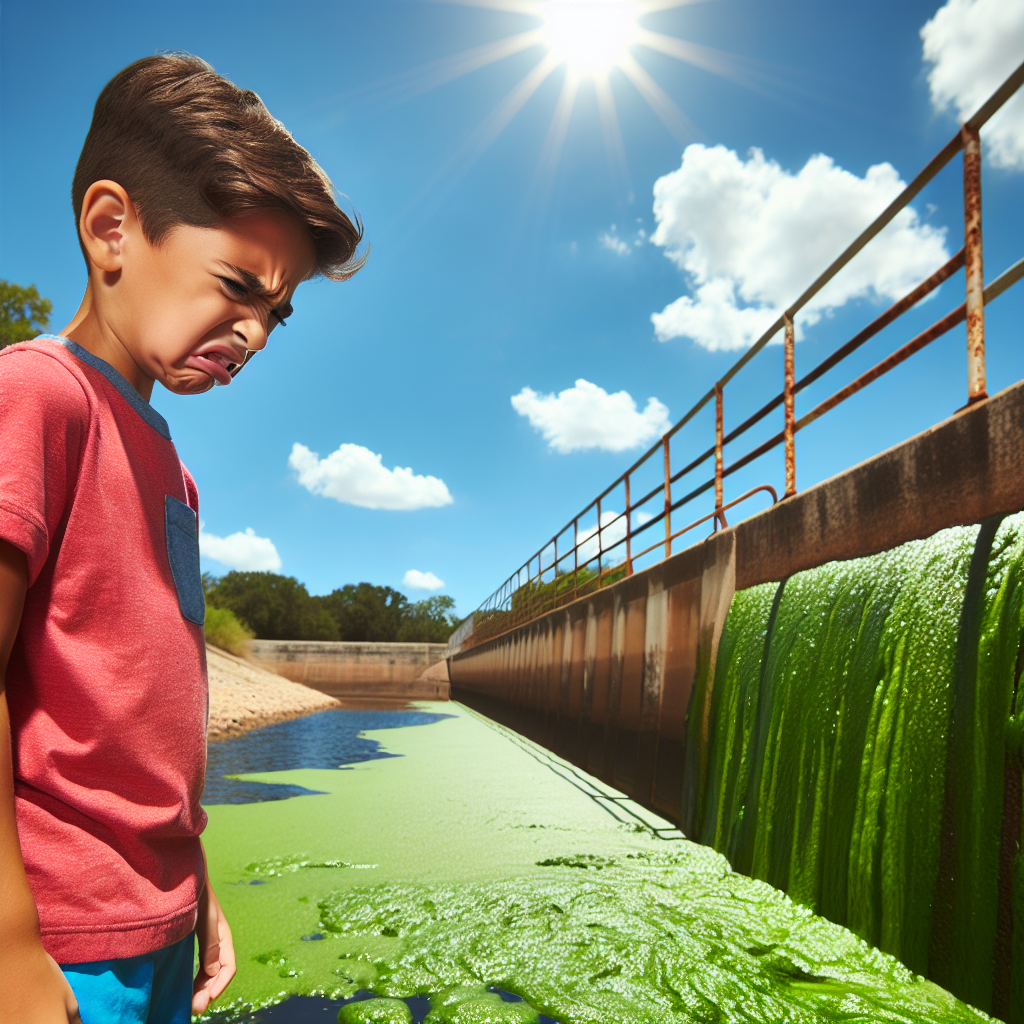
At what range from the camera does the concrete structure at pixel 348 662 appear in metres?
35.8

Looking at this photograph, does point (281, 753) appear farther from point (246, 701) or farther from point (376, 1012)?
point (376, 1012)

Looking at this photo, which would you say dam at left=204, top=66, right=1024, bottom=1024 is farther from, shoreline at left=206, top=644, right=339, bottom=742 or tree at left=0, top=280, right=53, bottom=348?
tree at left=0, top=280, right=53, bottom=348

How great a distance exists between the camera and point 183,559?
2.77 feet

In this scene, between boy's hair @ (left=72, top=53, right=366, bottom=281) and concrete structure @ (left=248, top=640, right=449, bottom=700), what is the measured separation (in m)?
35.5

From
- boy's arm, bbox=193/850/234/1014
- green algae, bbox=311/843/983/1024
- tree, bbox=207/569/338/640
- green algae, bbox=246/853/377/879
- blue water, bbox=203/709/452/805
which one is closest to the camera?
boy's arm, bbox=193/850/234/1014

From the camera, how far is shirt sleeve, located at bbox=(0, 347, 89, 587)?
0.59 metres

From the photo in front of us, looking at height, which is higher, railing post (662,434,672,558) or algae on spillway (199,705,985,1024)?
railing post (662,434,672,558)

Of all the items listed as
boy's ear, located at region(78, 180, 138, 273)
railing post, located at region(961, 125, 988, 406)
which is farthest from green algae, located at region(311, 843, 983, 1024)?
boy's ear, located at region(78, 180, 138, 273)

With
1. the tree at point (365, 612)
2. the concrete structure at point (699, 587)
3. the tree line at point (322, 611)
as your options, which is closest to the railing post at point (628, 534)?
the concrete structure at point (699, 587)

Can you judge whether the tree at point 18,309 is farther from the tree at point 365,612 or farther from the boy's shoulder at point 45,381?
the tree at point 365,612

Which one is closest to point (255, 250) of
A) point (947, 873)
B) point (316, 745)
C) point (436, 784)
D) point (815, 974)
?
point (947, 873)

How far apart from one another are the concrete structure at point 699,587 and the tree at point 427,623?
138ft

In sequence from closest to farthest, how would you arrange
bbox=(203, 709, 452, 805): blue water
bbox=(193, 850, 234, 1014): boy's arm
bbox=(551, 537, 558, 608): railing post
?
bbox=(193, 850, 234, 1014): boy's arm, bbox=(203, 709, 452, 805): blue water, bbox=(551, 537, 558, 608): railing post

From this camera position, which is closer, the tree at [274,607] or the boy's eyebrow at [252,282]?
the boy's eyebrow at [252,282]
